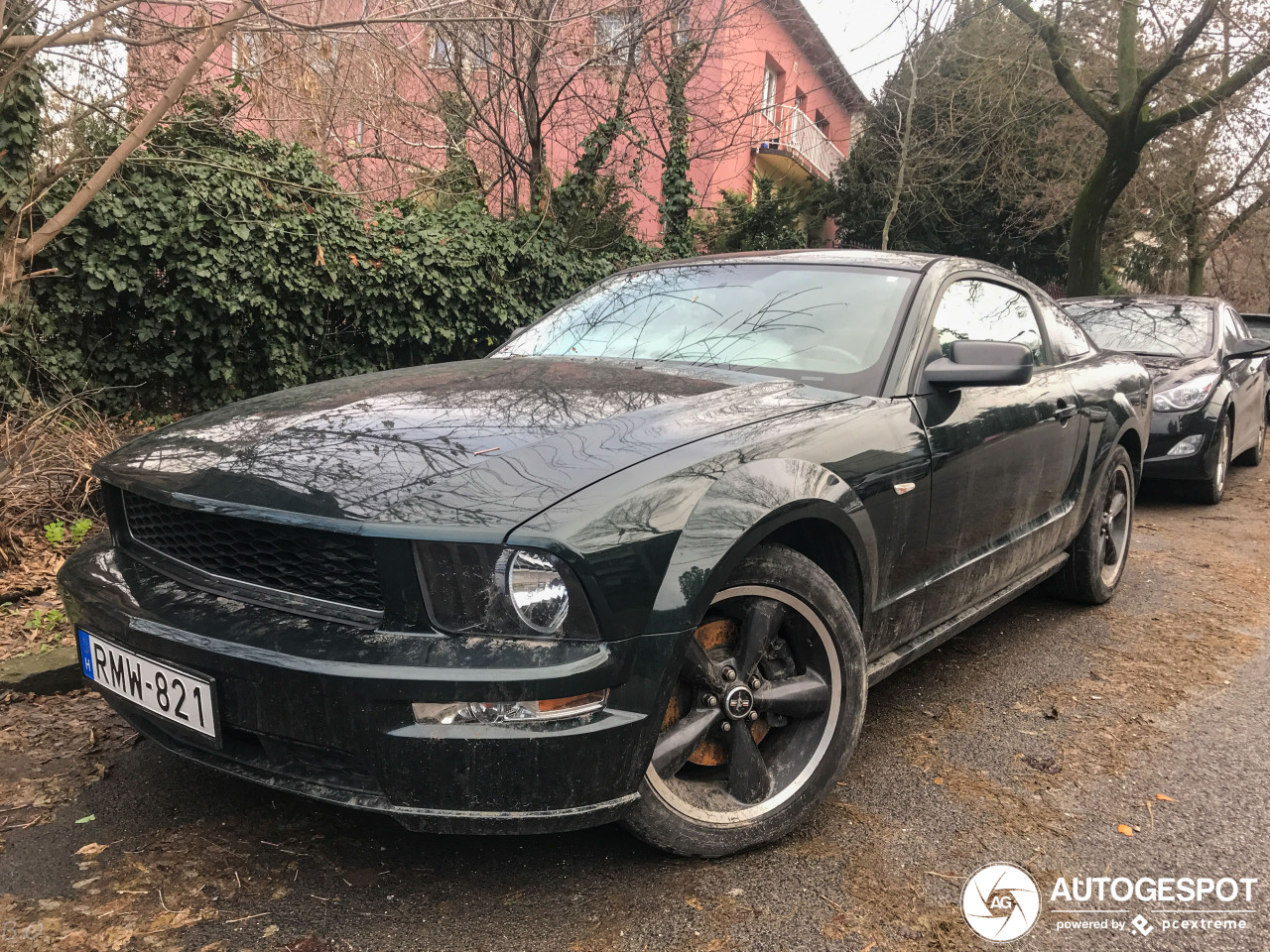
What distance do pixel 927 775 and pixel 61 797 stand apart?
94.3 inches

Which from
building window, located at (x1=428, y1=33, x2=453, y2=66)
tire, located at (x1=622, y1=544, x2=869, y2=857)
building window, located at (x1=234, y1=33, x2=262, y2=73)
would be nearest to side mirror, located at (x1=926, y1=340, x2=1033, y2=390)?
tire, located at (x1=622, y1=544, x2=869, y2=857)

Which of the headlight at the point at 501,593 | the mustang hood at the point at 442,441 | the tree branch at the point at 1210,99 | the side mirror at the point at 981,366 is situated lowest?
the headlight at the point at 501,593

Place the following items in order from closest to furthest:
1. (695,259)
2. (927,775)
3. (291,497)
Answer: (291,497) → (927,775) → (695,259)

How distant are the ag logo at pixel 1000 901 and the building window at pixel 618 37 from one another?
8.93 metres

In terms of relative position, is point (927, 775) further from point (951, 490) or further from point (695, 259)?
point (695, 259)

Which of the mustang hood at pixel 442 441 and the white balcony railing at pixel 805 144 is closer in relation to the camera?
the mustang hood at pixel 442 441

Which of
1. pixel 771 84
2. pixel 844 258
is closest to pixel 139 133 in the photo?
pixel 844 258

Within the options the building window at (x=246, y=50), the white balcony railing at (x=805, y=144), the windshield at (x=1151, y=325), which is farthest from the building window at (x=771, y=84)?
the building window at (x=246, y=50)

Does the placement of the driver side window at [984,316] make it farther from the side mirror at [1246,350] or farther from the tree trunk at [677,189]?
the tree trunk at [677,189]

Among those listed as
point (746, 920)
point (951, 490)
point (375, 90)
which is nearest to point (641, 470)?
point (746, 920)

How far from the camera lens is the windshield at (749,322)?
112 inches

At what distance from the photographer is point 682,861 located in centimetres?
214

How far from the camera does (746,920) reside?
6.35 ft

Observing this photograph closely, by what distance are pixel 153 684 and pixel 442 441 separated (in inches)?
32.3
